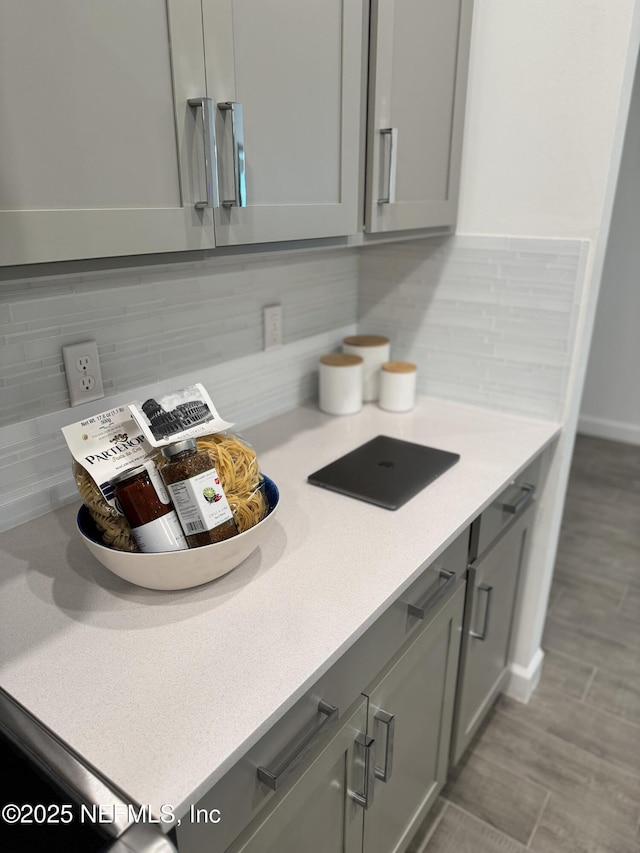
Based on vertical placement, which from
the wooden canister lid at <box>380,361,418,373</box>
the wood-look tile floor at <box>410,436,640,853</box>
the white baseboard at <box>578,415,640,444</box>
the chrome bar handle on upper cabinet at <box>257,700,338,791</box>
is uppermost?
the wooden canister lid at <box>380,361,418,373</box>

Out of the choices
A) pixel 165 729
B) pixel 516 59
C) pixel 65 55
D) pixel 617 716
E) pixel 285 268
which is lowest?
pixel 617 716

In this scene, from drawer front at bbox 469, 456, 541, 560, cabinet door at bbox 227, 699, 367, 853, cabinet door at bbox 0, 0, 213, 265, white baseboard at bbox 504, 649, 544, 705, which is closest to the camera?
cabinet door at bbox 0, 0, 213, 265

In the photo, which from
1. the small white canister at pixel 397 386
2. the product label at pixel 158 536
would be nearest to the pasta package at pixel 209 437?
the product label at pixel 158 536

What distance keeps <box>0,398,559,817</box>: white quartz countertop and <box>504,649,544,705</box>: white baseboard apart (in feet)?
2.84

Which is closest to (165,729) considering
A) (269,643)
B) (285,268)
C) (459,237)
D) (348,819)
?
(269,643)

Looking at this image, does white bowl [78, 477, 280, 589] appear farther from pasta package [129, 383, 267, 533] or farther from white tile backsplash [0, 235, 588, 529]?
white tile backsplash [0, 235, 588, 529]

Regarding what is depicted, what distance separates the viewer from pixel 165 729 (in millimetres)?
707

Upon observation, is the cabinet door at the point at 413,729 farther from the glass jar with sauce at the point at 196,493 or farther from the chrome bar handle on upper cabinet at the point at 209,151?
the chrome bar handle on upper cabinet at the point at 209,151

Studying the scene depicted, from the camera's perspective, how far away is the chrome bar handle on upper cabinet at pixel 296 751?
770 mm

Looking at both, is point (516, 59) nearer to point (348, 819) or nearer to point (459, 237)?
point (459, 237)

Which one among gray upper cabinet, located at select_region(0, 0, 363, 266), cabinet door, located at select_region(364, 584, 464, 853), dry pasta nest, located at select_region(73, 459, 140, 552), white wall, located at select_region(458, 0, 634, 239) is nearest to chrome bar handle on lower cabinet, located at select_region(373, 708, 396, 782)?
cabinet door, located at select_region(364, 584, 464, 853)

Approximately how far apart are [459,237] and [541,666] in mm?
1379

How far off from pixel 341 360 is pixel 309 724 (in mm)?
1019

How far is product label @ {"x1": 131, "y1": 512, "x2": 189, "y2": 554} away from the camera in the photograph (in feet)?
2.88
